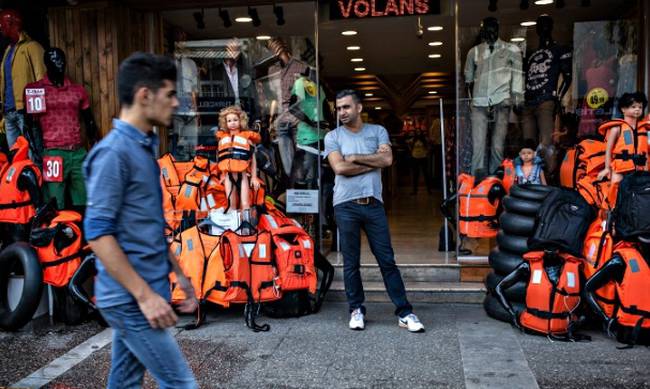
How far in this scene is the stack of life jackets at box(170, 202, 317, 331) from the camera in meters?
5.98

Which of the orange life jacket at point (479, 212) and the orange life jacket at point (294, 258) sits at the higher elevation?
the orange life jacket at point (479, 212)

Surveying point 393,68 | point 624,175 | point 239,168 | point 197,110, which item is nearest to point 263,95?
point 197,110

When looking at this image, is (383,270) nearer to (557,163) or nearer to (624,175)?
(624,175)

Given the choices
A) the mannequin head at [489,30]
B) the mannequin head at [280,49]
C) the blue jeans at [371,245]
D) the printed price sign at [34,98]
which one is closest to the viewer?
the blue jeans at [371,245]

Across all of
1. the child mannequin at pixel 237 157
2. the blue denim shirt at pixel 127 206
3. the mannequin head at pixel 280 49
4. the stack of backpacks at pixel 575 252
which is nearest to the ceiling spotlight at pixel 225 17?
the mannequin head at pixel 280 49

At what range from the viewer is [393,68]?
42.0 ft

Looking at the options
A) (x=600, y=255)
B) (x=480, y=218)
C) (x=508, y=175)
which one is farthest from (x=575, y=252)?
(x=508, y=175)

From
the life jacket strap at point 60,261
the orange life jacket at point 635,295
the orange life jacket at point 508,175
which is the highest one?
the orange life jacket at point 508,175

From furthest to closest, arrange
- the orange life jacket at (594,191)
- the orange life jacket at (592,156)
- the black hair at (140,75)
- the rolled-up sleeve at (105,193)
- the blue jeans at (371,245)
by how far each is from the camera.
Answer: the orange life jacket at (592,156) < the orange life jacket at (594,191) < the blue jeans at (371,245) < the black hair at (140,75) < the rolled-up sleeve at (105,193)

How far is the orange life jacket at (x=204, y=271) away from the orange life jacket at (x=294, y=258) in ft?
1.67

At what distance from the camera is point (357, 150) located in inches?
226

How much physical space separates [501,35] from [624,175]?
238cm

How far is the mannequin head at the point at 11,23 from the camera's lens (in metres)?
7.25

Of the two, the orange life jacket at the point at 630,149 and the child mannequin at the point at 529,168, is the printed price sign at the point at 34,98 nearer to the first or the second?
the child mannequin at the point at 529,168
